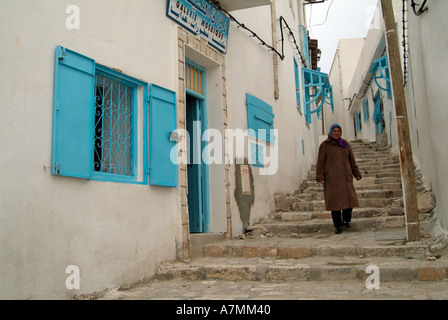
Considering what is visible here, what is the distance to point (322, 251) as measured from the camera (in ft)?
17.0

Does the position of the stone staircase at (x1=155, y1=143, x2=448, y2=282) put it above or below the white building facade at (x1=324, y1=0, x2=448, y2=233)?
below

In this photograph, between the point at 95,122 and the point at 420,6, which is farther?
the point at 420,6

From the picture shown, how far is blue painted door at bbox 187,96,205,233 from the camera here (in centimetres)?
660

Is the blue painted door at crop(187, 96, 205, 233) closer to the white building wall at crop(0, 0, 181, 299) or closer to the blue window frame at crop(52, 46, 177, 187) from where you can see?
the blue window frame at crop(52, 46, 177, 187)

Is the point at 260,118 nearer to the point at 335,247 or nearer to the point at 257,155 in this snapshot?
the point at 257,155

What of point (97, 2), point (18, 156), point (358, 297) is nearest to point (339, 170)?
point (358, 297)

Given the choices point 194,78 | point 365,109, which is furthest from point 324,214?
point 365,109

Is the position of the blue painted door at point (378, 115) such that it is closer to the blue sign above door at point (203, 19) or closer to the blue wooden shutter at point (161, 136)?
the blue sign above door at point (203, 19)

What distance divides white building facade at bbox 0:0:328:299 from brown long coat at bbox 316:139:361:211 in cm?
138

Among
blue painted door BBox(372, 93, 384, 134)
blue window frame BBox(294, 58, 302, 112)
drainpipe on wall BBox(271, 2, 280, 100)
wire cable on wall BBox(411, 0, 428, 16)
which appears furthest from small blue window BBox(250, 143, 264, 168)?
blue painted door BBox(372, 93, 384, 134)

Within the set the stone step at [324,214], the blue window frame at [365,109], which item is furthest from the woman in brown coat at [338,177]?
the blue window frame at [365,109]

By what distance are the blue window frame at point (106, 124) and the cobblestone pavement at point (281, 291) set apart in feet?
3.99

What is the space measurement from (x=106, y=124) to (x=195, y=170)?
2.27 m

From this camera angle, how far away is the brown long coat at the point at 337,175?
247 inches
